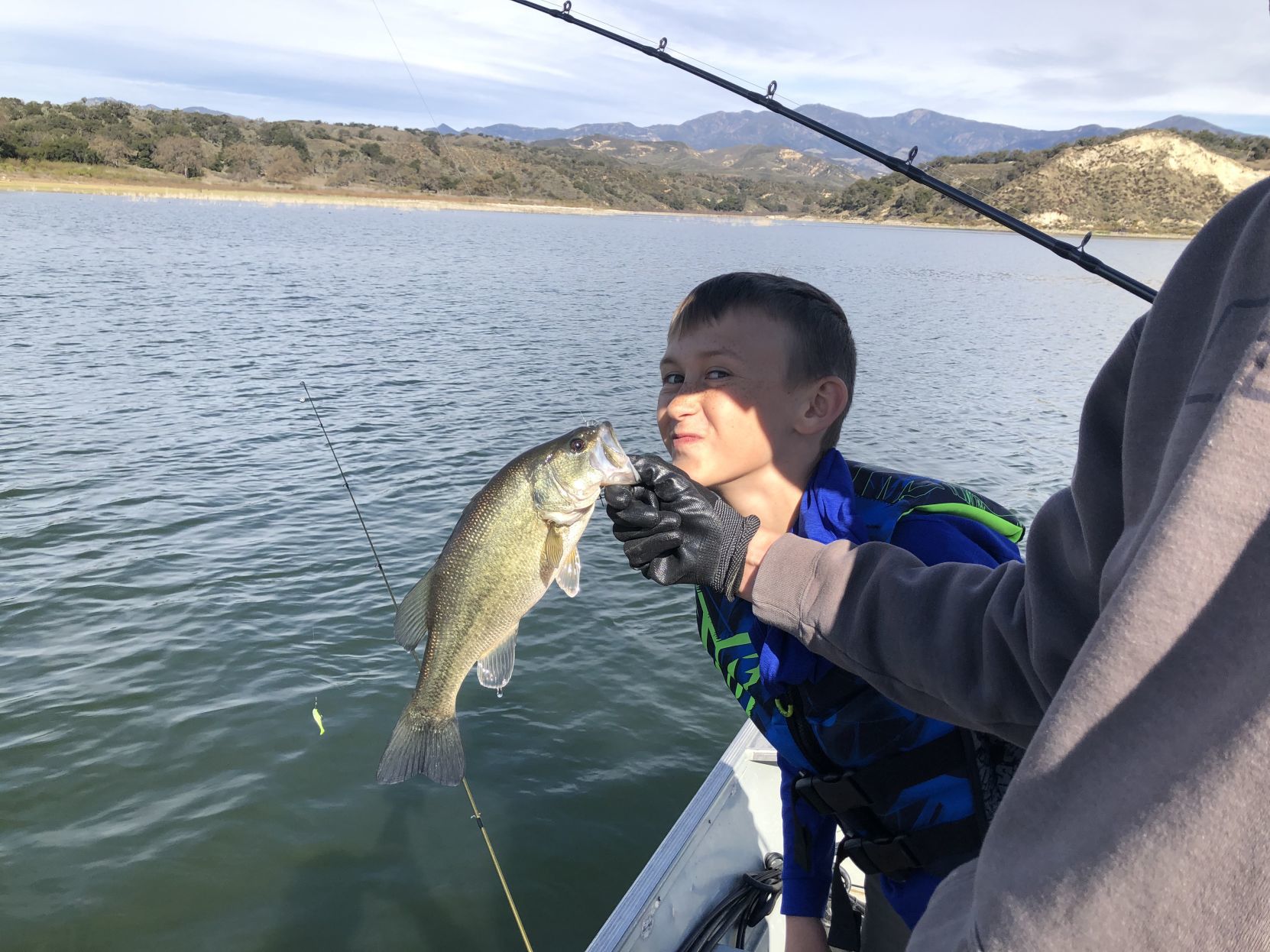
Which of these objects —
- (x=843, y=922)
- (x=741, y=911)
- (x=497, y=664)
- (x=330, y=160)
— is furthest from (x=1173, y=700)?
(x=330, y=160)

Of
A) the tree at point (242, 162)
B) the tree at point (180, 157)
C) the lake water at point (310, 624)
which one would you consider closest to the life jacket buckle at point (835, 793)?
the lake water at point (310, 624)

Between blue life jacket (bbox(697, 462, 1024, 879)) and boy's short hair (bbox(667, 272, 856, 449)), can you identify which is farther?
boy's short hair (bbox(667, 272, 856, 449))

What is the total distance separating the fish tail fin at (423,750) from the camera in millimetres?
2996

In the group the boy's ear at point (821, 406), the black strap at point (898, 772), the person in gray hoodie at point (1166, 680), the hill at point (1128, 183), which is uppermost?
the hill at point (1128, 183)

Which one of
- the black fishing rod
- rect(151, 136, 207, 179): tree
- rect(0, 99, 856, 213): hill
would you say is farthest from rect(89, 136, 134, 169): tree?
the black fishing rod

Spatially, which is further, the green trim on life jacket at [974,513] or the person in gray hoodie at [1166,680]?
the green trim on life jacket at [974,513]

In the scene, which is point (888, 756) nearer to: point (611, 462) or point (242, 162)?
point (611, 462)

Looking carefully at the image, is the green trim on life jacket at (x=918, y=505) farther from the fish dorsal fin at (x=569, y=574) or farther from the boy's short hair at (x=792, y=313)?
the fish dorsal fin at (x=569, y=574)

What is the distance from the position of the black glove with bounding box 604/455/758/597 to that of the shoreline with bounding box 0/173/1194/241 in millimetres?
63171

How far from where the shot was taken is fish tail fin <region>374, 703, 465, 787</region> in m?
3.00

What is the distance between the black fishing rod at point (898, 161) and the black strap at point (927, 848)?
2.72 metres

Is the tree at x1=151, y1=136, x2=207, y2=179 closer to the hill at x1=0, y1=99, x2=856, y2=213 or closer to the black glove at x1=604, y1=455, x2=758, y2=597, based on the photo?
the hill at x1=0, y1=99, x2=856, y2=213

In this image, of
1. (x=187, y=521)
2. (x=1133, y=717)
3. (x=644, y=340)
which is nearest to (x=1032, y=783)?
(x=1133, y=717)

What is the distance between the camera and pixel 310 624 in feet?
29.1
